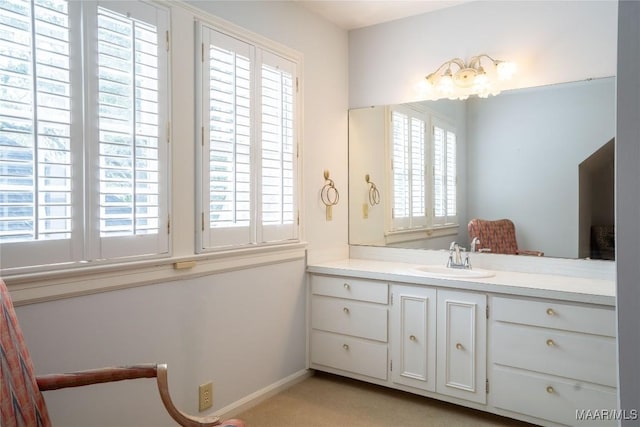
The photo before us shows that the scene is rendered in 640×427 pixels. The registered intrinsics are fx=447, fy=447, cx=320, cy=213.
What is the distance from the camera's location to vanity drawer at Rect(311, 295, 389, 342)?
2.92m

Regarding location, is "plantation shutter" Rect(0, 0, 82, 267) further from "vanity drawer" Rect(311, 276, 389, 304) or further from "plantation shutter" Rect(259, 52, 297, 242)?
"vanity drawer" Rect(311, 276, 389, 304)

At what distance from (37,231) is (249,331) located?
1.38 meters

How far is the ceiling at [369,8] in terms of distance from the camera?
3.07m

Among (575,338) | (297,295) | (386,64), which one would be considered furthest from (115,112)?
(575,338)

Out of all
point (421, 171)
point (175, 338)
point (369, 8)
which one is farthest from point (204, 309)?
point (369, 8)

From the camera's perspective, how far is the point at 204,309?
2.47 metres

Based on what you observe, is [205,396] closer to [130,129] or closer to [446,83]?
[130,129]

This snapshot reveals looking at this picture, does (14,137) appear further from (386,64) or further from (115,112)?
(386,64)

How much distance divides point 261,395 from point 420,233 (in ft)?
5.16

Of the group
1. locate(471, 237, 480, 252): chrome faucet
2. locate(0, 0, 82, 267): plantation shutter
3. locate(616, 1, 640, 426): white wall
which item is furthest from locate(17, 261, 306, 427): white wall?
locate(616, 1, 640, 426): white wall

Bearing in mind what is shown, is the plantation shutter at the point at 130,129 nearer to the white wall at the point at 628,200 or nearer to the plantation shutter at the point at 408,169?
the plantation shutter at the point at 408,169

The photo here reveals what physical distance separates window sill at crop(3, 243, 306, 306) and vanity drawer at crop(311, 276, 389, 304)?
16.6 inches

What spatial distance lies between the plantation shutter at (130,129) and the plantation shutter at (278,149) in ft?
2.34

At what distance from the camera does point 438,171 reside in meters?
3.23
